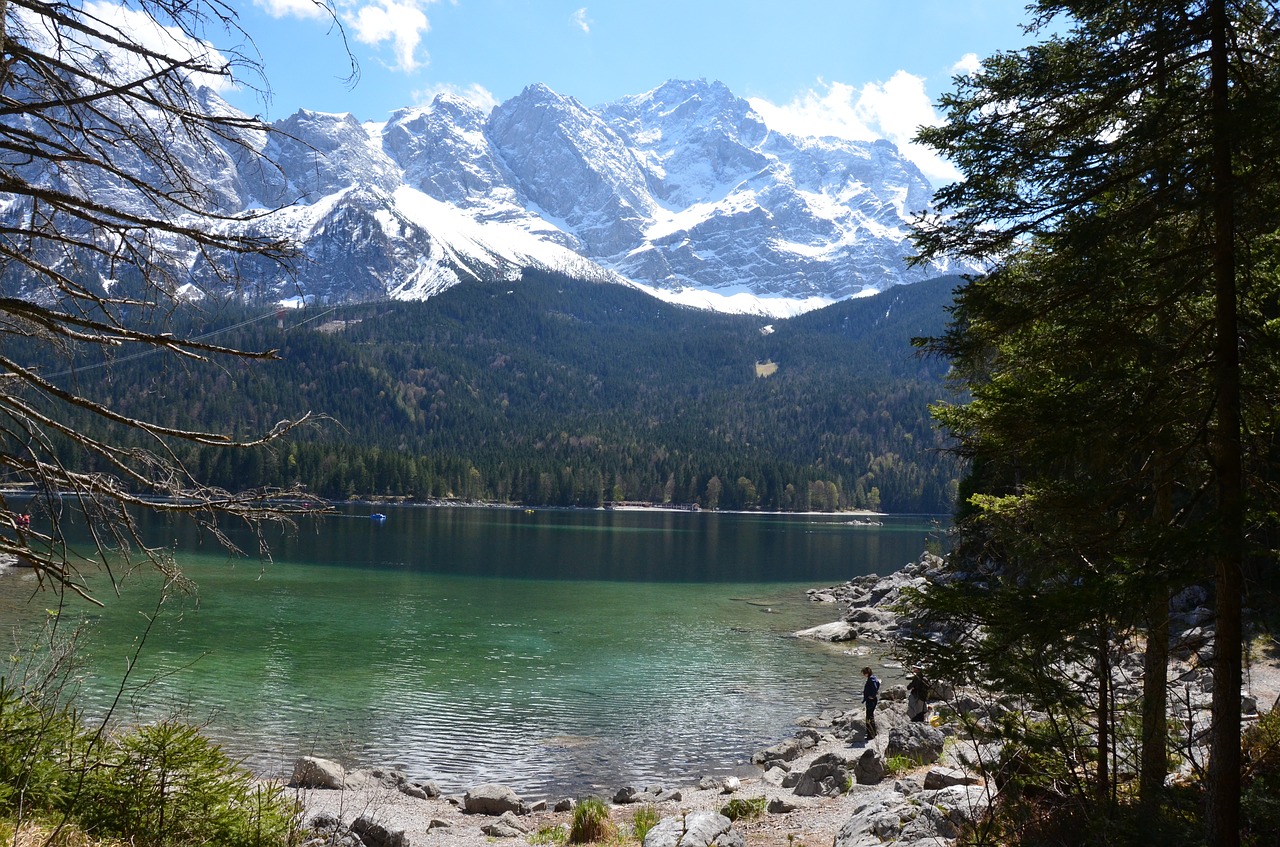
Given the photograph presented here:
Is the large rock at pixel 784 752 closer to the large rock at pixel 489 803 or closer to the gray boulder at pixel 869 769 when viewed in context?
the gray boulder at pixel 869 769

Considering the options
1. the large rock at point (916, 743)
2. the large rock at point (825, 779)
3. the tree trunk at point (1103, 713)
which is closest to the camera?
the tree trunk at point (1103, 713)

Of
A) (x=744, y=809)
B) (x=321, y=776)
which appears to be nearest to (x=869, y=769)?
(x=744, y=809)

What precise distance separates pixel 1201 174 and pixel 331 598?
43.7 metres

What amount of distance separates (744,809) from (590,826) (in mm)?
2620

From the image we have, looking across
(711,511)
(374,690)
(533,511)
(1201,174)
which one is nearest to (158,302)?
(1201,174)

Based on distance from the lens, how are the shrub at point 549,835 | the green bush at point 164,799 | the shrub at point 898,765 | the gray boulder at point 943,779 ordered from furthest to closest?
the shrub at point 898,765
the shrub at point 549,835
the gray boulder at point 943,779
the green bush at point 164,799

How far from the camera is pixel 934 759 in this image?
1772 centimetres

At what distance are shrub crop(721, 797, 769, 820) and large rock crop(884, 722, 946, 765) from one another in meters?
3.84

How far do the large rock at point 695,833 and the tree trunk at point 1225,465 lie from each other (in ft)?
20.3

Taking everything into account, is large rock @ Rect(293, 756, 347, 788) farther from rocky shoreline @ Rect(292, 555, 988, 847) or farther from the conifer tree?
the conifer tree

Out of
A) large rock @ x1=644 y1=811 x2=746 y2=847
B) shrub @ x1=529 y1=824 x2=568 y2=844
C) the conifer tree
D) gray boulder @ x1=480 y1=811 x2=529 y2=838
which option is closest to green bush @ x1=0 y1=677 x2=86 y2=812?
large rock @ x1=644 y1=811 x2=746 y2=847

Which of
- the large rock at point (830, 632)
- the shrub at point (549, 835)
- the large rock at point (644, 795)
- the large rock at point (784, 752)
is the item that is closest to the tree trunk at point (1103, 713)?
the shrub at point (549, 835)

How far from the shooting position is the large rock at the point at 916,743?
17766 mm

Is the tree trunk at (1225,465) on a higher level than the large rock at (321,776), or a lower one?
higher
